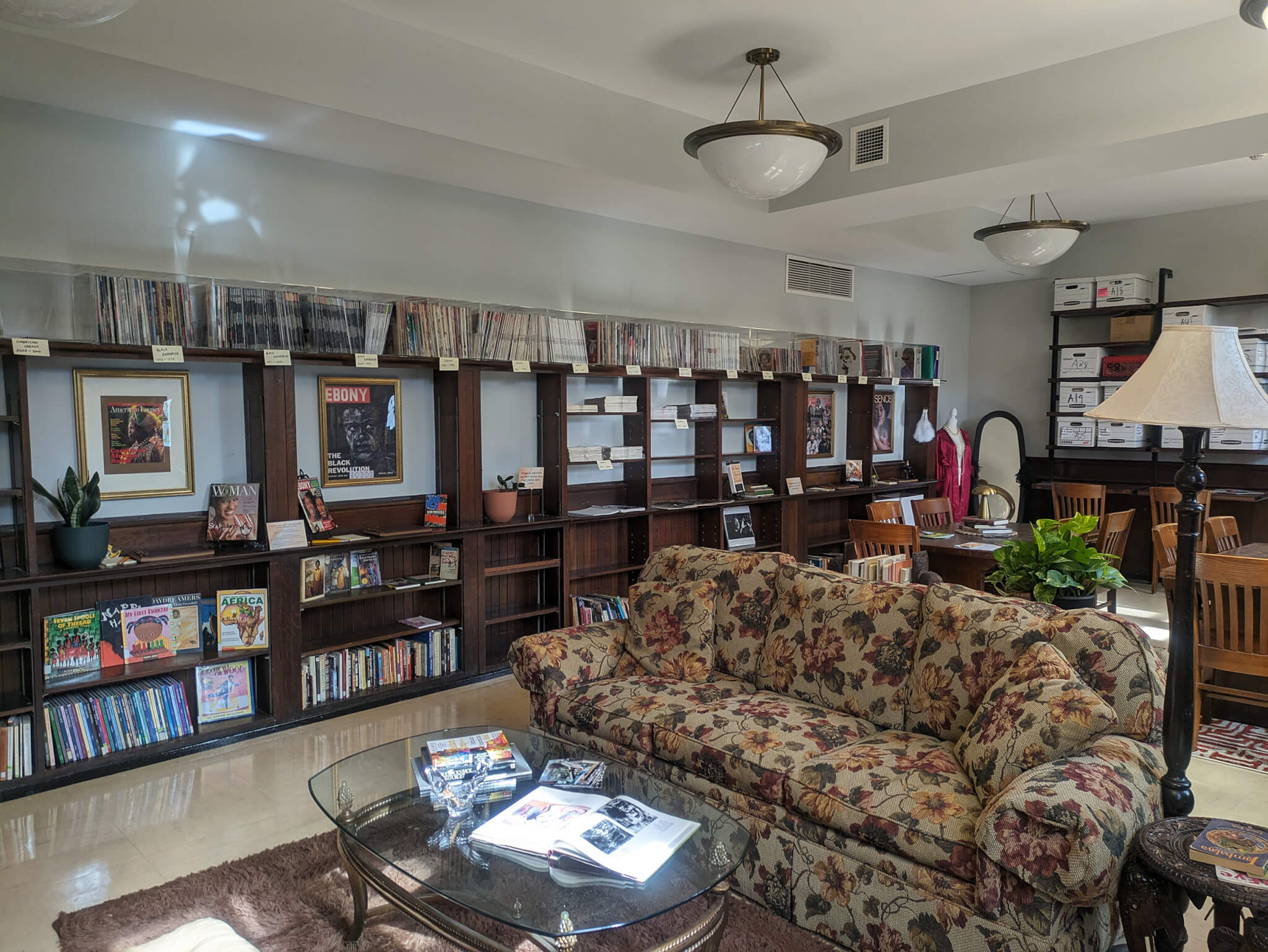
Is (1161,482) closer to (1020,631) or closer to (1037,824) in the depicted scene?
(1020,631)

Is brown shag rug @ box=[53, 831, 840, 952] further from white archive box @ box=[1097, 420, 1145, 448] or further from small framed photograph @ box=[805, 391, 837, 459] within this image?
white archive box @ box=[1097, 420, 1145, 448]

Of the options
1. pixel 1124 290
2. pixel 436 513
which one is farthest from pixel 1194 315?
pixel 436 513

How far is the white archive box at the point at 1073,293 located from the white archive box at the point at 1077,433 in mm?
1006

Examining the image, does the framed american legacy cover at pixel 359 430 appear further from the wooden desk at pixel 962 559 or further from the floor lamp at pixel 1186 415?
the floor lamp at pixel 1186 415

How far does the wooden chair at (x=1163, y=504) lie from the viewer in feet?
21.5

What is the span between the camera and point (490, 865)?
2.08 meters

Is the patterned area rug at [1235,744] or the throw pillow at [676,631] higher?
the throw pillow at [676,631]

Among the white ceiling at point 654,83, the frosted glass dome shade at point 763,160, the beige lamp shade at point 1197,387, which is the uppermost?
the white ceiling at point 654,83

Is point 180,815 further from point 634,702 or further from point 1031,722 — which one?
point 1031,722

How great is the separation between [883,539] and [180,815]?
3.61m

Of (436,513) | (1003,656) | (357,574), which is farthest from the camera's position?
(436,513)

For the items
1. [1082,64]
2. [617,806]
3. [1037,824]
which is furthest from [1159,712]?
[1082,64]

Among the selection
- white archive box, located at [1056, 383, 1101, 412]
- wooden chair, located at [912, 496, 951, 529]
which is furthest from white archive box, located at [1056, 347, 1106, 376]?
wooden chair, located at [912, 496, 951, 529]

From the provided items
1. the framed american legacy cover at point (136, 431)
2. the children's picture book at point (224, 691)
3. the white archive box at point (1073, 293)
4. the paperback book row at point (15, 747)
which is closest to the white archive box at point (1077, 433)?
the white archive box at point (1073, 293)
